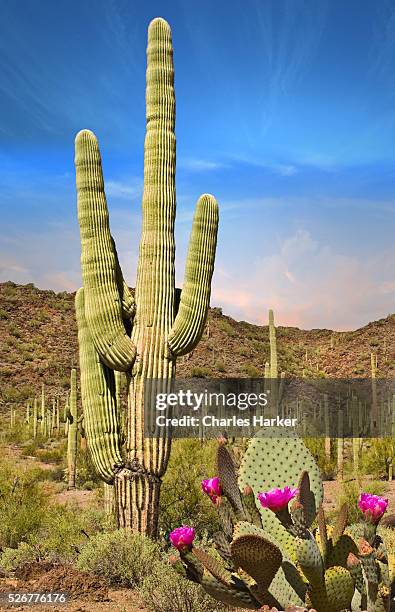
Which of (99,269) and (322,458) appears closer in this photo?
(99,269)

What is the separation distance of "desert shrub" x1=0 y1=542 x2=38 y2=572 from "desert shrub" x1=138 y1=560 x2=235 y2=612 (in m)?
2.34

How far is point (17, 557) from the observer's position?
28.5ft

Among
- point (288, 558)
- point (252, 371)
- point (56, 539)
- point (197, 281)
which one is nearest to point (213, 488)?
point (288, 558)

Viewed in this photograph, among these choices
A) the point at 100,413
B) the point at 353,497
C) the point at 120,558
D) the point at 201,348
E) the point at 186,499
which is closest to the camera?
the point at 120,558

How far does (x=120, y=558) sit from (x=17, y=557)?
1702 mm

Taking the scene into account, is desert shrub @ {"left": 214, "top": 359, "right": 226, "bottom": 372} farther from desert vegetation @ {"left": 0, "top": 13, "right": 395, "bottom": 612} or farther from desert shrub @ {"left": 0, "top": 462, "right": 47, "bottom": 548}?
desert shrub @ {"left": 0, "top": 462, "right": 47, "bottom": 548}

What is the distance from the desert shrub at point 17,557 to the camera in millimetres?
8484

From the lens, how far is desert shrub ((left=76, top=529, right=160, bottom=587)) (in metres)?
7.69

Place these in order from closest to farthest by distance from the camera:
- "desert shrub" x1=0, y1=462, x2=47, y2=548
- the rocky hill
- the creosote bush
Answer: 1. the creosote bush
2. "desert shrub" x1=0, y1=462, x2=47, y2=548
3. the rocky hill

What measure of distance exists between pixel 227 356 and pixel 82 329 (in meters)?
36.9

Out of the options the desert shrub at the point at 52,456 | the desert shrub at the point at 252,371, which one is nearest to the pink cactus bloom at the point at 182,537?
the desert shrub at the point at 52,456

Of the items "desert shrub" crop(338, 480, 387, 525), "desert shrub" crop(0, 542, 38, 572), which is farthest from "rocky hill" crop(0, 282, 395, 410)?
"desert shrub" crop(0, 542, 38, 572)

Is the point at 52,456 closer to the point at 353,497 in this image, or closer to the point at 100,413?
the point at 353,497

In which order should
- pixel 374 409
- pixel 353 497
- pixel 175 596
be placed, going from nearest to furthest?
pixel 175 596, pixel 353 497, pixel 374 409
